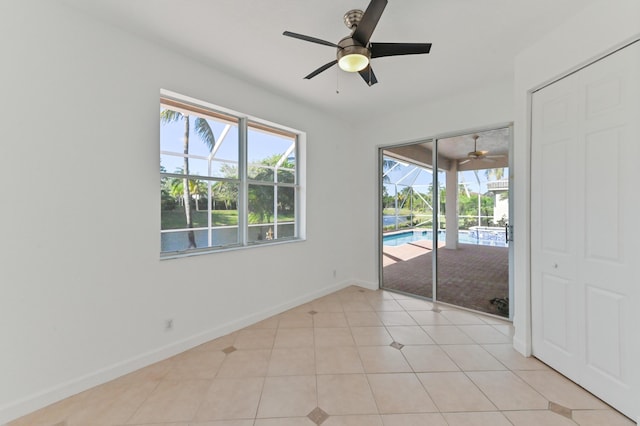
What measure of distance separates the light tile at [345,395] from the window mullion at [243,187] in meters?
1.80

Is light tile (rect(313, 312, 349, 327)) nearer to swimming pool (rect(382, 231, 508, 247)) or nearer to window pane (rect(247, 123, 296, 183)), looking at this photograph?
swimming pool (rect(382, 231, 508, 247))

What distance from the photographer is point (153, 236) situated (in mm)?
2396

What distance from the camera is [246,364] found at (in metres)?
2.34

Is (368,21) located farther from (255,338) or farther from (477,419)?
(255,338)

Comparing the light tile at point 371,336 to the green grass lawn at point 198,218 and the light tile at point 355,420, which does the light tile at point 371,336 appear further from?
the green grass lawn at point 198,218

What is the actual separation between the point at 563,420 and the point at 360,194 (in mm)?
3495

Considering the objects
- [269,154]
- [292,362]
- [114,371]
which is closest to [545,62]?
[269,154]

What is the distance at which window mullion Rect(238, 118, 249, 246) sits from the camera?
322 centimetres

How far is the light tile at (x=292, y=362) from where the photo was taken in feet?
7.24

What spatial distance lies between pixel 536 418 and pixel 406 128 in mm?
3562

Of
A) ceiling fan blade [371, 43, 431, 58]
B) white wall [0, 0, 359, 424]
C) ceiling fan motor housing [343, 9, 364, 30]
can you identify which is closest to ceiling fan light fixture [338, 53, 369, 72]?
ceiling fan blade [371, 43, 431, 58]

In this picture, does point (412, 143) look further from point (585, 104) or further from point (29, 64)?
point (29, 64)

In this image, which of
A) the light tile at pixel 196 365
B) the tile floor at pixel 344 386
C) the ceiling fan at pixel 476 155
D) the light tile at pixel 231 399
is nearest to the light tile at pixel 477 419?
the tile floor at pixel 344 386

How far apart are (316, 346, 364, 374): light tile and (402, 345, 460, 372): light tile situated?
481 mm
